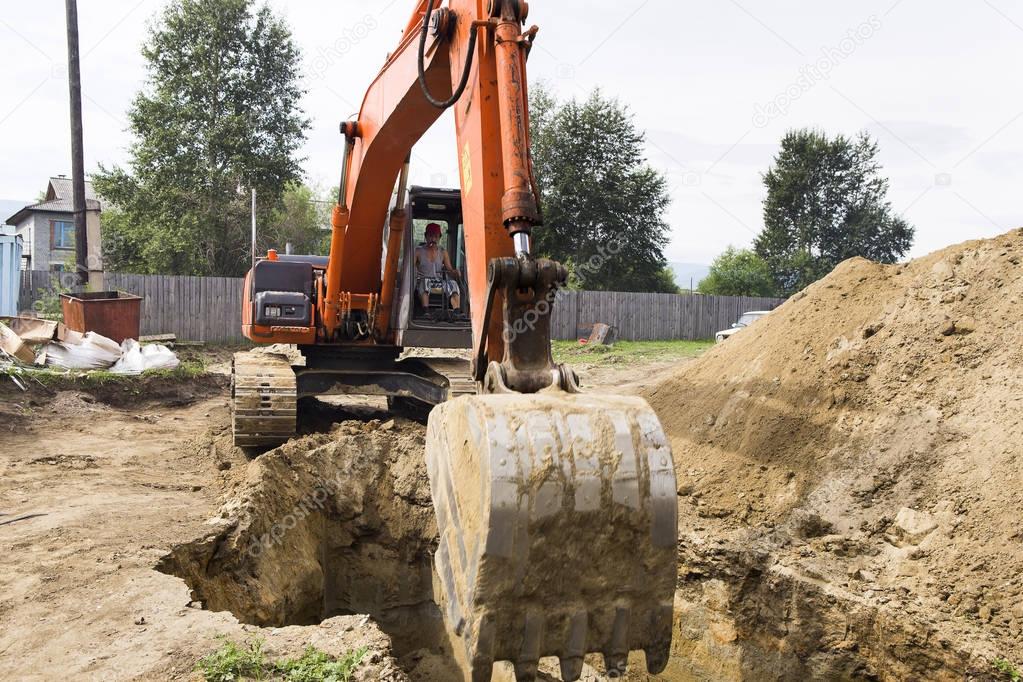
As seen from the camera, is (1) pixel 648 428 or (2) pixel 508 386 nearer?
(1) pixel 648 428

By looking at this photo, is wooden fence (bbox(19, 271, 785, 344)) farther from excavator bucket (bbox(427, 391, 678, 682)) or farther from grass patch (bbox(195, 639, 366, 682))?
excavator bucket (bbox(427, 391, 678, 682))

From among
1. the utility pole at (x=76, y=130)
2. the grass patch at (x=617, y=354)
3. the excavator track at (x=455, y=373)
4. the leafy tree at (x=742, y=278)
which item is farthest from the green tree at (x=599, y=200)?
the excavator track at (x=455, y=373)

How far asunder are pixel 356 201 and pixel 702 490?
3945mm

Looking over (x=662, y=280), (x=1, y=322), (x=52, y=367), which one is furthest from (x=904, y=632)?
(x=662, y=280)

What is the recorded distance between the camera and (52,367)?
1130 centimetres

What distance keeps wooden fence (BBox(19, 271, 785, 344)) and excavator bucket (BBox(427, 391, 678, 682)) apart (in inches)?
715

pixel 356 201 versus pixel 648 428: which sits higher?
pixel 356 201

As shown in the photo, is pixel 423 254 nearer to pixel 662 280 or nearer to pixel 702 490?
pixel 702 490

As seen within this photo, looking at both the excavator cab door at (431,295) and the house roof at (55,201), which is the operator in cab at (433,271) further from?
the house roof at (55,201)

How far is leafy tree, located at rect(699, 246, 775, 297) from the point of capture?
3950cm

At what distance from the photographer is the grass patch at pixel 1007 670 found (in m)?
3.90

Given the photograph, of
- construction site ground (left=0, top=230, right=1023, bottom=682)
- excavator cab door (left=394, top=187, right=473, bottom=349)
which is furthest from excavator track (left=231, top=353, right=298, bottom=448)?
excavator cab door (left=394, top=187, right=473, bottom=349)

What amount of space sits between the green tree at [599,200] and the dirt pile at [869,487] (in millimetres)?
24918

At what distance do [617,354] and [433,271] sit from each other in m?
10.4
